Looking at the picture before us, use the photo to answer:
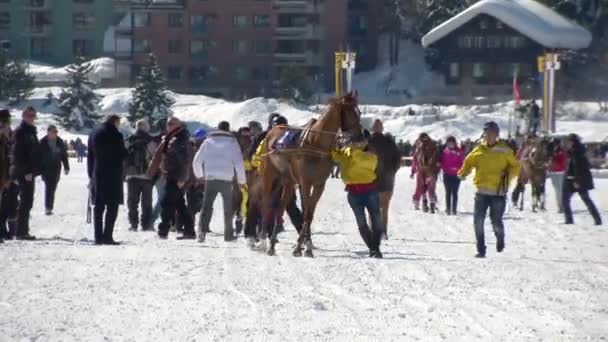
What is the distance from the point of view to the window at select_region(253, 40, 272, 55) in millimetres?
101125

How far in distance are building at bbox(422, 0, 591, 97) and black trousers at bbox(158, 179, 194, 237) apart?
7538cm

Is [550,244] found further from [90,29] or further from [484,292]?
[90,29]

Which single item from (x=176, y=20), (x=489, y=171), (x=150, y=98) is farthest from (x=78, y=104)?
(x=489, y=171)

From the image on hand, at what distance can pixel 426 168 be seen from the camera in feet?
101

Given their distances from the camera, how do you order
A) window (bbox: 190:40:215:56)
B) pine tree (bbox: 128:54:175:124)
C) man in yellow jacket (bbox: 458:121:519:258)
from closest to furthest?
1. man in yellow jacket (bbox: 458:121:519:258)
2. pine tree (bbox: 128:54:175:124)
3. window (bbox: 190:40:215:56)

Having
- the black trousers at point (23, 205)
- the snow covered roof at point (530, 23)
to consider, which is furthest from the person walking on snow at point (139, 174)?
the snow covered roof at point (530, 23)

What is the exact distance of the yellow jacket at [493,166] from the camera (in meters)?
18.9

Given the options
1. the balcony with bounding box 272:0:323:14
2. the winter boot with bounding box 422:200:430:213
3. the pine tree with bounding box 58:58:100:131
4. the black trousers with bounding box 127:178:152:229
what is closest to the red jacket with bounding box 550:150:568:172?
the winter boot with bounding box 422:200:430:213

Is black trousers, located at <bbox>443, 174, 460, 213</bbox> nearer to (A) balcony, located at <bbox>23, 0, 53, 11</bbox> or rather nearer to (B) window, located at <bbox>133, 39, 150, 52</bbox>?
(B) window, located at <bbox>133, 39, 150, 52</bbox>

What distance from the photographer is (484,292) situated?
13.7m

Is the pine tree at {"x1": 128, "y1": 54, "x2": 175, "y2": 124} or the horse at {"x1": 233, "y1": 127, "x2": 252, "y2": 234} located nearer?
the horse at {"x1": 233, "y1": 127, "x2": 252, "y2": 234}

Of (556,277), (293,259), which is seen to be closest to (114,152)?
(293,259)

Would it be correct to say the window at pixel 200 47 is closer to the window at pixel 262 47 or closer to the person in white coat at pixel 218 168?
the window at pixel 262 47

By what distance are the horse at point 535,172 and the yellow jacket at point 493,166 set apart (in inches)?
497
